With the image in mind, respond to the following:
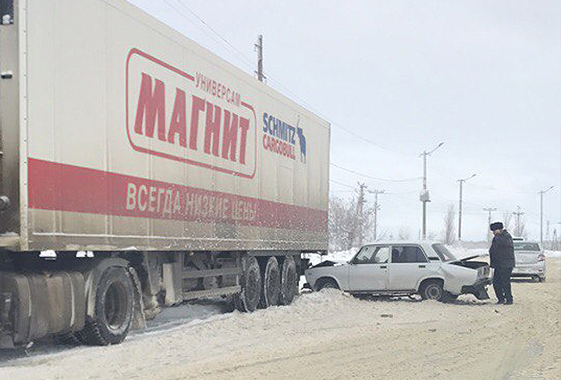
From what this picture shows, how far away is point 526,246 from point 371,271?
1122cm

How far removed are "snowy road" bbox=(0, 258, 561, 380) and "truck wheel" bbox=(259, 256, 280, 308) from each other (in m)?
0.82

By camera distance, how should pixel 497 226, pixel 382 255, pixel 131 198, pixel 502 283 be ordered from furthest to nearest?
pixel 497 226
pixel 382 255
pixel 502 283
pixel 131 198

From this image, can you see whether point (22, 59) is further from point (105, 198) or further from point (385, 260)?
point (385, 260)

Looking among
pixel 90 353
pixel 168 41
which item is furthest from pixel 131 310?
pixel 168 41

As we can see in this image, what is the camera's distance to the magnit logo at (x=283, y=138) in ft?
48.6

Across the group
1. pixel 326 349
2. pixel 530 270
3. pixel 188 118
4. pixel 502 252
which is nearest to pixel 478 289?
pixel 502 252

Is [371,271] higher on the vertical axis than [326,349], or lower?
higher

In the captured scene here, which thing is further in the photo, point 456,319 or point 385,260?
point 385,260

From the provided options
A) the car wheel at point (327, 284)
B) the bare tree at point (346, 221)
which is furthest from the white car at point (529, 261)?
the bare tree at point (346, 221)

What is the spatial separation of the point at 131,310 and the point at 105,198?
171 cm

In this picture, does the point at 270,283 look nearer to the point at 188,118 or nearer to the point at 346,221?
the point at 188,118

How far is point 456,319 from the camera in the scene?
13.3 meters

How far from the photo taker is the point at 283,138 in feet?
51.7

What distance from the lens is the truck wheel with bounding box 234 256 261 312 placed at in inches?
558
